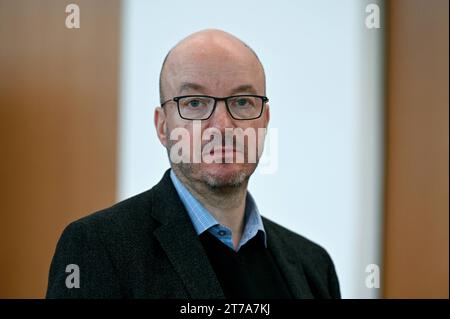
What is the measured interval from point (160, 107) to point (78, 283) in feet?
1.29

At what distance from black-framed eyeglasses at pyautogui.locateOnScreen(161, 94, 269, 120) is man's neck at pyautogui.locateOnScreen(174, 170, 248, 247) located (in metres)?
0.12

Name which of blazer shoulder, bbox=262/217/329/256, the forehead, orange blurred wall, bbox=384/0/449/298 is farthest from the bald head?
orange blurred wall, bbox=384/0/449/298

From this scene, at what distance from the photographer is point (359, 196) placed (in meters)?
1.39

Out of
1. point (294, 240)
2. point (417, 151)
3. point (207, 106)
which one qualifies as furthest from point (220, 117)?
point (417, 151)

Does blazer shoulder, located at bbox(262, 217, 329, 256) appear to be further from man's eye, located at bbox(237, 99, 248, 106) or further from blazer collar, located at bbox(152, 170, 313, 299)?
man's eye, located at bbox(237, 99, 248, 106)

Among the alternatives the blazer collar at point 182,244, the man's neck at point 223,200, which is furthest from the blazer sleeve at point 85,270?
the man's neck at point 223,200

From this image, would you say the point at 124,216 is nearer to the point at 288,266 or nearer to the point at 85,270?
the point at 85,270

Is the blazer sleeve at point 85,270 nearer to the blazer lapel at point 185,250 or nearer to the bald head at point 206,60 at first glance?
the blazer lapel at point 185,250

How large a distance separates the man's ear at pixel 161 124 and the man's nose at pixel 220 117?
12cm

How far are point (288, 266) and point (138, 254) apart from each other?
1.11ft

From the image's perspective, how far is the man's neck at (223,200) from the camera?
1129 mm

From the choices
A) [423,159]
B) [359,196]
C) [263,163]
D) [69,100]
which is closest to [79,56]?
[69,100]

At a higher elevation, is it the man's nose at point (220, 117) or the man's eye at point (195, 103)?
the man's eye at point (195, 103)

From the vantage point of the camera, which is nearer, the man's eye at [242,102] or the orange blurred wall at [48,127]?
the man's eye at [242,102]
